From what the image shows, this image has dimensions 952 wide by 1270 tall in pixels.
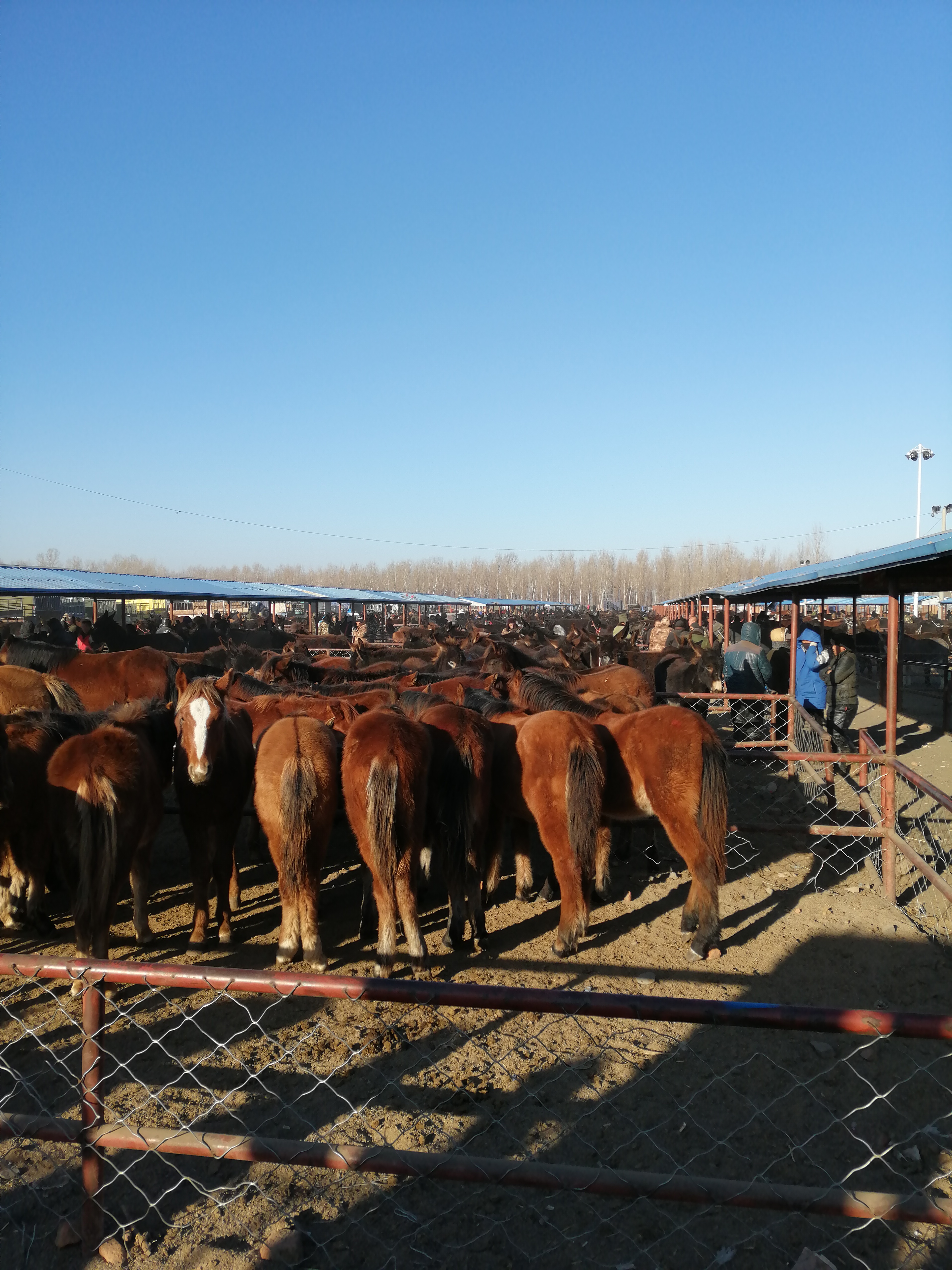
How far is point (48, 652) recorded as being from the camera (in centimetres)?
1079

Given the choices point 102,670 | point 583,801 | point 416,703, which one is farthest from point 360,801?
point 102,670

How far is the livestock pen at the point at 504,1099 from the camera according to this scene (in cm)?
226

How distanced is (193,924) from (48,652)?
680 centimetres

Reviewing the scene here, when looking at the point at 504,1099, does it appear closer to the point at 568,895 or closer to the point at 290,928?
the point at 568,895

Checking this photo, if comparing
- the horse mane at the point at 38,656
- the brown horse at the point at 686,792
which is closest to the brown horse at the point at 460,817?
the brown horse at the point at 686,792

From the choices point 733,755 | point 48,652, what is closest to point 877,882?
point 733,755

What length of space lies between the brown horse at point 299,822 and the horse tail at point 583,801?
1.71 metres

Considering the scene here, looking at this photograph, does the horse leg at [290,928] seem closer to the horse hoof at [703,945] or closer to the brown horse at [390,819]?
the brown horse at [390,819]

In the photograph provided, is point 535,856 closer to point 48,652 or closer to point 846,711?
point 846,711

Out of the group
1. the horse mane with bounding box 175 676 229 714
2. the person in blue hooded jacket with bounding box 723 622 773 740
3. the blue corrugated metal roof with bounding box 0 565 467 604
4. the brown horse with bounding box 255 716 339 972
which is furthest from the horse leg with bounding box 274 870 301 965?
the blue corrugated metal roof with bounding box 0 565 467 604

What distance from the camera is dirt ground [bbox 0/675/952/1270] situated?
2900 millimetres

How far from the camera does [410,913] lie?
5.00 metres

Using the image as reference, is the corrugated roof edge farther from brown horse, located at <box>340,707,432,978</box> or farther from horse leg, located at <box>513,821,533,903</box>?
brown horse, located at <box>340,707,432,978</box>

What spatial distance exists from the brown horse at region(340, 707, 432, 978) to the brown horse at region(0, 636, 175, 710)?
590 cm
